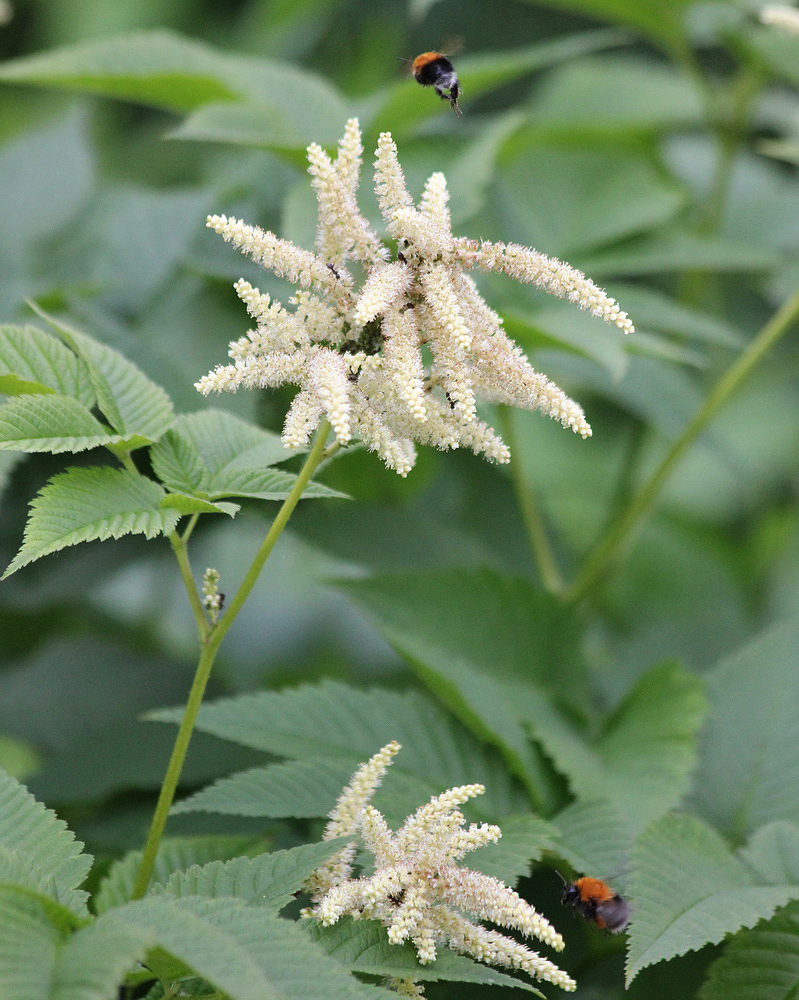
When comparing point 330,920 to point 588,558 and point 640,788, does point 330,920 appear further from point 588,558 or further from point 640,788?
point 588,558

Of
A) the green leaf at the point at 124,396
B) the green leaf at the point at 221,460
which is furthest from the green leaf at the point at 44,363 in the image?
the green leaf at the point at 221,460

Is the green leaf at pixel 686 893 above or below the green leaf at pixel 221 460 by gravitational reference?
below

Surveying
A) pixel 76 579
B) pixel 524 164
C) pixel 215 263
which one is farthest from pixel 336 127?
pixel 76 579

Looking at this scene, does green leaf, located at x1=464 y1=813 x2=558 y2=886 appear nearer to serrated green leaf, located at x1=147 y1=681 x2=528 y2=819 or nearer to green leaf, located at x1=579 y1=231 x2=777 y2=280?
serrated green leaf, located at x1=147 y1=681 x2=528 y2=819

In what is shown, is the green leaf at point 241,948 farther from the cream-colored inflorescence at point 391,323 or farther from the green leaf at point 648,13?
the green leaf at point 648,13

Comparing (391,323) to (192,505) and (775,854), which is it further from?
(775,854)

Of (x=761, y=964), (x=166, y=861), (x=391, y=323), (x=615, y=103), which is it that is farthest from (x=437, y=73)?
(x=615, y=103)

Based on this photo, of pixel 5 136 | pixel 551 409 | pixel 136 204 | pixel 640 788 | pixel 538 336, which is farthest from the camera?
pixel 5 136
